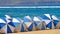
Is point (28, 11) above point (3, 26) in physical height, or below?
above

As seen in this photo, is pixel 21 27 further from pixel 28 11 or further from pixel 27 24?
pixel 28 11

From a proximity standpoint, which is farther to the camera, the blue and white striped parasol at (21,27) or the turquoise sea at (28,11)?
the turquoise sea at (28,11)

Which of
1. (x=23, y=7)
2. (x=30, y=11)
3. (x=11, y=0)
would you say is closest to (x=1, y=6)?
(x=11, y=0)

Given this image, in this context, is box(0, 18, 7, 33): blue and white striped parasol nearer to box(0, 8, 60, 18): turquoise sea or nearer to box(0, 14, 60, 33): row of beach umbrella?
box(0, 14, 60, 33): row of beach umbrella

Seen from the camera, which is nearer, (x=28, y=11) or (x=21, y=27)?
(x=21, y=27)

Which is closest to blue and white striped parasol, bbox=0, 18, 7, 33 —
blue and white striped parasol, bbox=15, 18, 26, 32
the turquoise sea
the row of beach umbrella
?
the row of beach umbrella

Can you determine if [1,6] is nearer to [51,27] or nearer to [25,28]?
[25,28]

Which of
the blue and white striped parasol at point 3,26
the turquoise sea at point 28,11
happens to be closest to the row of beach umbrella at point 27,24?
the blue and white striped parasol at point 3,26

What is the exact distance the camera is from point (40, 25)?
101 centimetres

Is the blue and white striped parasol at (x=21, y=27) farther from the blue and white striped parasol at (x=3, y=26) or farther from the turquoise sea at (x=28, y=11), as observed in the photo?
the turquoise sea at (x=28, y=11)

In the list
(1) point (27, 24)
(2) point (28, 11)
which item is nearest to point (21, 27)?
(1) point (27, 24)

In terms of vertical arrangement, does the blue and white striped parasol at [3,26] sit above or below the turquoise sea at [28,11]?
below

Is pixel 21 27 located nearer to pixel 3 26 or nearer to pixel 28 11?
pixel 3 26

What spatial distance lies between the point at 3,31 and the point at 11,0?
72cm
